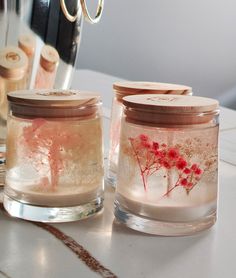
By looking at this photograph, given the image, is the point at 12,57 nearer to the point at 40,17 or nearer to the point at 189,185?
the point at 40,17

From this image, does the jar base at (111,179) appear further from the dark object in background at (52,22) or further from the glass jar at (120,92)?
the dark object in background at (52,22)

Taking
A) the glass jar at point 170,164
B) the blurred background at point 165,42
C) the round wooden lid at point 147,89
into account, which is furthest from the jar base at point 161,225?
the blurred background at point 165,42

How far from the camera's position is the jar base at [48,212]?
0.36m

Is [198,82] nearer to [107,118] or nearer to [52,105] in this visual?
[107,118]

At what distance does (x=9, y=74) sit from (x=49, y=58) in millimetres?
39

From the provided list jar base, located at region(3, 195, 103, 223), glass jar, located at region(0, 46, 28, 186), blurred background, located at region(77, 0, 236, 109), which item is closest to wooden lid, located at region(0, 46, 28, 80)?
glass jar, located at region(0, 46, 28, 186)

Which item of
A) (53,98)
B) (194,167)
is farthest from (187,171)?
(53,98)

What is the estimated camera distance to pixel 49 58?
1.39 feet

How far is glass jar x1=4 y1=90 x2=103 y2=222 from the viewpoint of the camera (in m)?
0.35

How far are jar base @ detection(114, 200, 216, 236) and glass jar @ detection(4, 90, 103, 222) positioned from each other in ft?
0.10

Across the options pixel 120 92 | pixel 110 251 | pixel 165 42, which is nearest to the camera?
pixel 110 251

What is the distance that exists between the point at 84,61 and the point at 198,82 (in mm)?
365

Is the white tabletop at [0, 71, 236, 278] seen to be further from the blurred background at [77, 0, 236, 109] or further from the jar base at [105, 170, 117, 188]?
the blurred background at [77, 0, 236, 109]

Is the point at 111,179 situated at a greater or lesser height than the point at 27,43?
lesser
